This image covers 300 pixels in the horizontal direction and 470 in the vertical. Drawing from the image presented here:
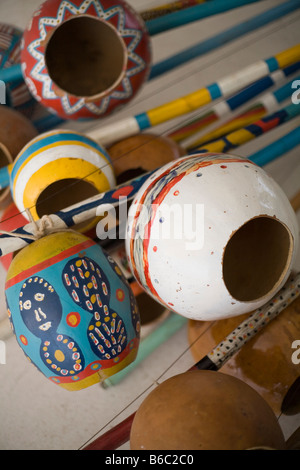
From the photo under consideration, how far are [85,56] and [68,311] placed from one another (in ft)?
2.27

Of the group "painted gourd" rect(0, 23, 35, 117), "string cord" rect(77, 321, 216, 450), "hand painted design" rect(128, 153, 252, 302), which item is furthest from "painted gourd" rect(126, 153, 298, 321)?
"painted gourd" rect(0, 23, 35, 117)

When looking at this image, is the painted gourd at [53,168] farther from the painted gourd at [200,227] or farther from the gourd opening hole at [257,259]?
the gourd opening hole at [257,259]

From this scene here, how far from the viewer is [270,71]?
132cm

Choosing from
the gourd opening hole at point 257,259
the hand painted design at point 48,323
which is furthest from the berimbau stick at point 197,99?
the hand painted design at point 48,323

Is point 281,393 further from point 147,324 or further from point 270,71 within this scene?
point 270,71

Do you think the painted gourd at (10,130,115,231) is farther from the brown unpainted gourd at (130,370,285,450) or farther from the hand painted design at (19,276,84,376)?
the brown unpainted gourd at (130,370,285,450)

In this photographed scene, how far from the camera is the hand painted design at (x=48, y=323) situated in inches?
33.0

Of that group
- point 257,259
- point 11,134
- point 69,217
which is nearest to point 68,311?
point 69,217

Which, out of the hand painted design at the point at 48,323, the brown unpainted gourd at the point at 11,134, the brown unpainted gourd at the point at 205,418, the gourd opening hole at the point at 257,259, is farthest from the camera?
the brown unpainted gourd at the point at 11,134

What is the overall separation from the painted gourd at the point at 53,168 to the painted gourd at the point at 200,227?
133 millimetres

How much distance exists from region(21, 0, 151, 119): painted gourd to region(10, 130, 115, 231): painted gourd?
0.43ft

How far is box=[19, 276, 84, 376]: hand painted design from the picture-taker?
0.84 m

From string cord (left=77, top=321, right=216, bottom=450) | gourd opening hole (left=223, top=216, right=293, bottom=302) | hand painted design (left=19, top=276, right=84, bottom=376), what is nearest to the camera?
hand painted design (left=19, top=276, right=84, bottom=376)

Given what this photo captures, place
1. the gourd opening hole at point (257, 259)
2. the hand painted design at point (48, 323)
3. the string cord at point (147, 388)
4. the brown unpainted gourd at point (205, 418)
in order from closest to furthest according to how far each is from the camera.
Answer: the brown unpainted gourd at point (205, 418), the hand painted design at point (48, 323), the gourd opening hole at point (257, 259), the string cord at point (147, 388)
